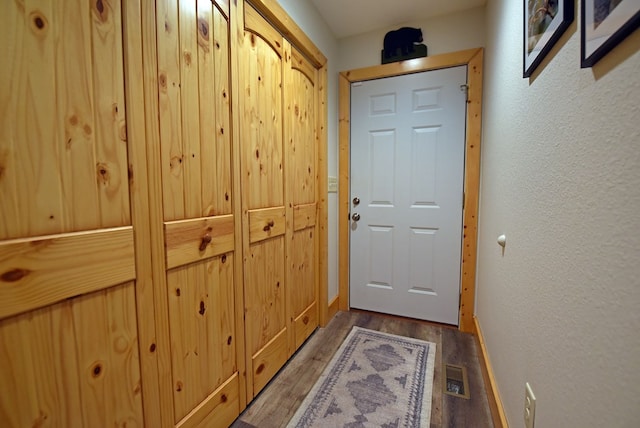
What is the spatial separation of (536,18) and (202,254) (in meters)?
1.47

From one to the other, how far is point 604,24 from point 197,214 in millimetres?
1241

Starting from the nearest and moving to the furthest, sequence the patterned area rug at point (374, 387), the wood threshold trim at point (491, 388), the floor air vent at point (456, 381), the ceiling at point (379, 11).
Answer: the wood threshold trim at point (491, 388) → the patterned area rug at point (374, 387) → the floor air vent at point (456, 381) → the ceiling at point (379, 11)

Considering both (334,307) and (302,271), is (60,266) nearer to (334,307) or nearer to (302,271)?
(302,271)

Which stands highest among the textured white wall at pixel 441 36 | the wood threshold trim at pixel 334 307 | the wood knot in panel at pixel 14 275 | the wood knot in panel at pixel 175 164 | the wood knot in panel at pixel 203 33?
the textured white wall at pixel 441 36

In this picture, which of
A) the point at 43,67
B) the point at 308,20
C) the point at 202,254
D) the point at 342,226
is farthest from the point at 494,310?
the point at 308,20

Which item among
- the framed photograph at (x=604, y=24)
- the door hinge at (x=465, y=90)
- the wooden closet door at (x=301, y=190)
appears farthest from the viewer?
the door hinge at (x=465, y=90)

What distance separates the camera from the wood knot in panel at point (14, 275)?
0.60 meters

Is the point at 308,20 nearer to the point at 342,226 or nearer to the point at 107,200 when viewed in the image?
the point at 342,226

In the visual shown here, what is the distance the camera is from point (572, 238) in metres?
0.67

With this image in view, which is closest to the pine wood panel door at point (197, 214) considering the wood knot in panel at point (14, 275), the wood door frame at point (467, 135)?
the wood knot in panel at point (14, 275)

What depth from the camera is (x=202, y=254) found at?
1.12 meters

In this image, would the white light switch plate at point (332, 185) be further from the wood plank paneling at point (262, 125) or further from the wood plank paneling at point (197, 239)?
the wood plank paneling at point (197, 239)

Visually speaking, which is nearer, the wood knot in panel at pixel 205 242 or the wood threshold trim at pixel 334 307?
the wood knot in panel at pixel 205 242

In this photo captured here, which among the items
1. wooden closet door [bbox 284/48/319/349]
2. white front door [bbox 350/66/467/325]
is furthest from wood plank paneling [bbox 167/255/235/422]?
white front door [bbox 350/66/467/325]
